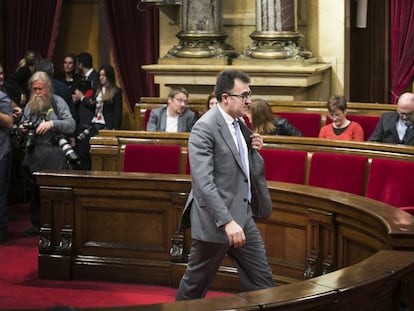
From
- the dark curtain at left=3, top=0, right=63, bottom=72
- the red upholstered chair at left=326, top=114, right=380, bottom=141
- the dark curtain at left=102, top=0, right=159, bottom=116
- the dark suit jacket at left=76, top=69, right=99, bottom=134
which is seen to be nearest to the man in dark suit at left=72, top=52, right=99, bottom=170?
the dark suit jacket at left=76, top=69, right=99, bottom=134

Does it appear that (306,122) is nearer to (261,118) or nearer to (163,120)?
(261,118)

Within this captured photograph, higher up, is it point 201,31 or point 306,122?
point 201,31

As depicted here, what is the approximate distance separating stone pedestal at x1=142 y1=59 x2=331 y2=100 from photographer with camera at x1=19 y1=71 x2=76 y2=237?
2292mm

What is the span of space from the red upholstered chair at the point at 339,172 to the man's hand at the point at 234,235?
2.16 m

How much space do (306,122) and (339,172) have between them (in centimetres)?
232

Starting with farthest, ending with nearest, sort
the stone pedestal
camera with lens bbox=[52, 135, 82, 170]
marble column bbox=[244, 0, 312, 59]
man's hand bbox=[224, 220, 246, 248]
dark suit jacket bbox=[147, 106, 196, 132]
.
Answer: marble column bbox=[244, 0, 312, 59], the stone pedestal, dark suit jacket bbox=[147, 106, 196, 132], camera with lens bbox=[52, 135, 82, 170], man's hand bbox=[224, 220, 246, 248]

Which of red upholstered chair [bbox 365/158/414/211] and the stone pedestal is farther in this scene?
the stone pedestal

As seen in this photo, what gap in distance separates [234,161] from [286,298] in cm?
155

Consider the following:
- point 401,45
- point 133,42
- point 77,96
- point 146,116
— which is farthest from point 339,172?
point 133,42

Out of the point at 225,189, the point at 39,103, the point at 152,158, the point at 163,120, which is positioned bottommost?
the point at 152,158

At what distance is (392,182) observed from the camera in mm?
6707

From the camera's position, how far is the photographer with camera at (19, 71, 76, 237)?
817cm

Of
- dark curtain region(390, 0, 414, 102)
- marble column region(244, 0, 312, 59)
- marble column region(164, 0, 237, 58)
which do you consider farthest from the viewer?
dark curtain region(390, 0, 414, 102)

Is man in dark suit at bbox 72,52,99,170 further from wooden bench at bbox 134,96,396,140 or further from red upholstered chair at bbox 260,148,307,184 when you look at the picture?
red upholstered chair at bbox 260,148,307,184
